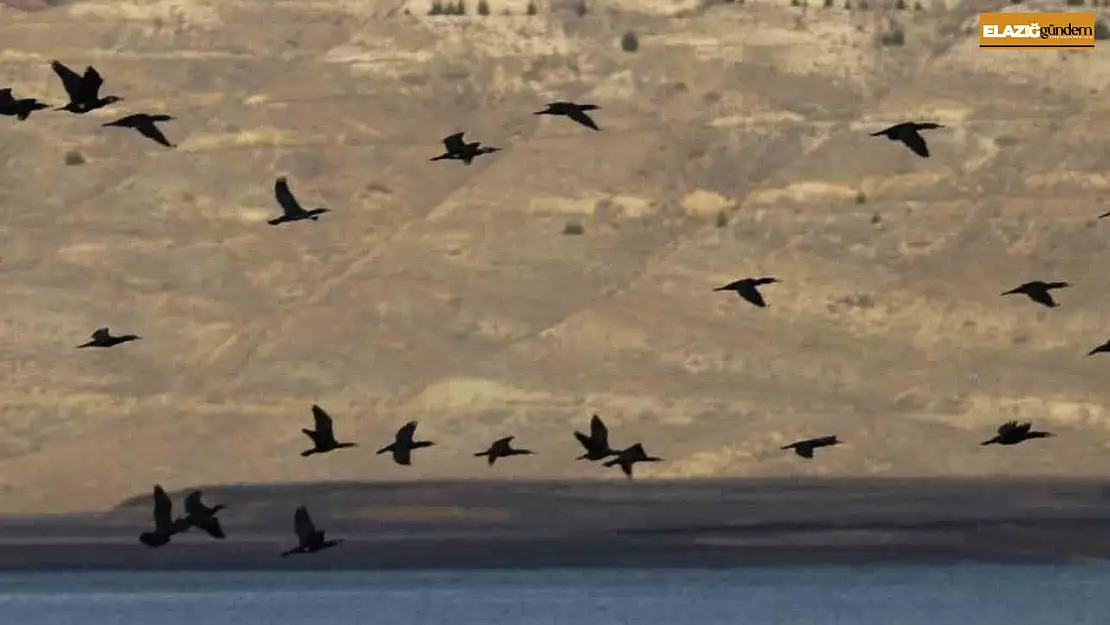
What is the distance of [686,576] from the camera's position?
42.4m

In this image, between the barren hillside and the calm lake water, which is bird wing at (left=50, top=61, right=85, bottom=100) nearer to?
the calm lake water

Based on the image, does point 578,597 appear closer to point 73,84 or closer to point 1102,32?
point 1102,32

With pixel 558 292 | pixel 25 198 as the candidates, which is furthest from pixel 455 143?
pixel 25 198

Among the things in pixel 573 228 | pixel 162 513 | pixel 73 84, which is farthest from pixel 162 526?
pixel 573 228

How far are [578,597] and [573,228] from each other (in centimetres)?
1040

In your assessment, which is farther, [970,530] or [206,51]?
[206,51]

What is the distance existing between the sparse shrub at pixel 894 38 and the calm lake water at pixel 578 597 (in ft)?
46.5

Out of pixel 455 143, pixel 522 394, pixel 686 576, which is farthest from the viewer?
pixel 522 394

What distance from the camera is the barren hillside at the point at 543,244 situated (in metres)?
45.2

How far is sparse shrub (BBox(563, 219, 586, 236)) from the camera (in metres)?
48.7

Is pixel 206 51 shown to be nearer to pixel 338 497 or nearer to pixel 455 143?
pixel 338 497

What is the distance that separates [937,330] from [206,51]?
51.6 feet

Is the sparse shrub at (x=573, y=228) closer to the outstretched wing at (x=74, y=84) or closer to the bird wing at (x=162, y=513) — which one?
the bird wing at (x=162, y=513)

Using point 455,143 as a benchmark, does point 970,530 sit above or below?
below
